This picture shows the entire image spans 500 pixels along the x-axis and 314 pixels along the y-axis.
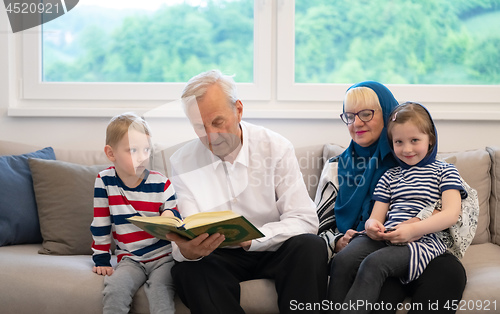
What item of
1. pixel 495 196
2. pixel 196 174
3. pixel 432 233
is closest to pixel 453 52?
pixel 495 196

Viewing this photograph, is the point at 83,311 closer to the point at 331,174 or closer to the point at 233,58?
the point at 331,174

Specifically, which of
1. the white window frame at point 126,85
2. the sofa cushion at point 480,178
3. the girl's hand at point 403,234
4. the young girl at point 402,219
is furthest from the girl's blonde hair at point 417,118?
the white window frame at point 126,85

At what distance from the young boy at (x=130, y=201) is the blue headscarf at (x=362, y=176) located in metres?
0.67

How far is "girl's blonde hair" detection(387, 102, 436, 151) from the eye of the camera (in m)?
2.01

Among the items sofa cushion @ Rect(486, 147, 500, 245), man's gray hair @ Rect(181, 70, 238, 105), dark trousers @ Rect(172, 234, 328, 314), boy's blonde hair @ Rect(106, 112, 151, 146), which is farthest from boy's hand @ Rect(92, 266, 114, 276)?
sofa cushion @ Rect(486, 147, 500, 245)

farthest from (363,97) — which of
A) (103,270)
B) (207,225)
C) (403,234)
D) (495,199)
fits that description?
(103,270)

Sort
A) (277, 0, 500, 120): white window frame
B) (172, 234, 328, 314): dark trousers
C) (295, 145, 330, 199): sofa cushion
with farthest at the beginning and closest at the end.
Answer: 1. (277, 0, 500, 120): white window frame
2. (295, 145, 330, 199): sofa cushion
3. (172, 234, 328, 314): dark trousers

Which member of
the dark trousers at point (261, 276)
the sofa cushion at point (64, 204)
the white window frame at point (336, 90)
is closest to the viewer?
the dark trousers at point (261, 276)

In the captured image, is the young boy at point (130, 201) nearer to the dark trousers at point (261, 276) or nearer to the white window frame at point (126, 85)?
the dark trousers at point (261, 276)

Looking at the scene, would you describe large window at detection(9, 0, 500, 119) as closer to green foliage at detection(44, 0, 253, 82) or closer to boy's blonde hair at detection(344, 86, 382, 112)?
green foliage at detection(44, 0, 253, 82)

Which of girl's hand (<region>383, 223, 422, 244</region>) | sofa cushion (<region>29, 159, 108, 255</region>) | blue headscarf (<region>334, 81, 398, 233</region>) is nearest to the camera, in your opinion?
girl's hand (<region>383, 223, 422, 244</region>)

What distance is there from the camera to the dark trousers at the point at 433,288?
1791mm

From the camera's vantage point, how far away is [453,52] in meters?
2.98

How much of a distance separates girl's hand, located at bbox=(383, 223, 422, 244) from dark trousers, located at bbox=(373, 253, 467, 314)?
11cm
